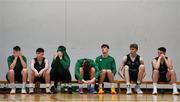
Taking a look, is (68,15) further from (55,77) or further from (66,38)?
(55,77)

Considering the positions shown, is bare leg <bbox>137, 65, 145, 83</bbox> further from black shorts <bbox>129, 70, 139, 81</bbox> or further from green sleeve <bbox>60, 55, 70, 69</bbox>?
green sleeve <bbox>60, 55, 70, 69</bbox>

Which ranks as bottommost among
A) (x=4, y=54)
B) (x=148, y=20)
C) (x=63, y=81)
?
(x=63, y=81)

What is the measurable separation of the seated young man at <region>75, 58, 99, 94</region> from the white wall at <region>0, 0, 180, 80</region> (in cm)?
170

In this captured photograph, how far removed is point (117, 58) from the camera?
13609mm

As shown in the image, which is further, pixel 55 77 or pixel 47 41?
pixel 47 41

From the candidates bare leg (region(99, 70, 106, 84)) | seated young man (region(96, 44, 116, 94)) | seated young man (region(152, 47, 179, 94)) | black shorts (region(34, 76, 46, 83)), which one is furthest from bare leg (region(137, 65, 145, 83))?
black shorts (region(34, 76, 46, 83))

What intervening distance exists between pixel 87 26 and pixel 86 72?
7.60 feet

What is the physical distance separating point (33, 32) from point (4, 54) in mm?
1216

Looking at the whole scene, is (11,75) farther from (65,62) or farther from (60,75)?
(65,62)

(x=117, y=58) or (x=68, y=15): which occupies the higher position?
(x=68, y=15)

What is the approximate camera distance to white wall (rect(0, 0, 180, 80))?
1358 centimetres

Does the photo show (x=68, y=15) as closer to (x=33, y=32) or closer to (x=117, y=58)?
(x=33, y=32)

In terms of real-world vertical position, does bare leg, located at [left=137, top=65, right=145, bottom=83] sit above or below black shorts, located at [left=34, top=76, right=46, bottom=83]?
above

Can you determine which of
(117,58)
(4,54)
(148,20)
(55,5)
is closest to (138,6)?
(148,20)
